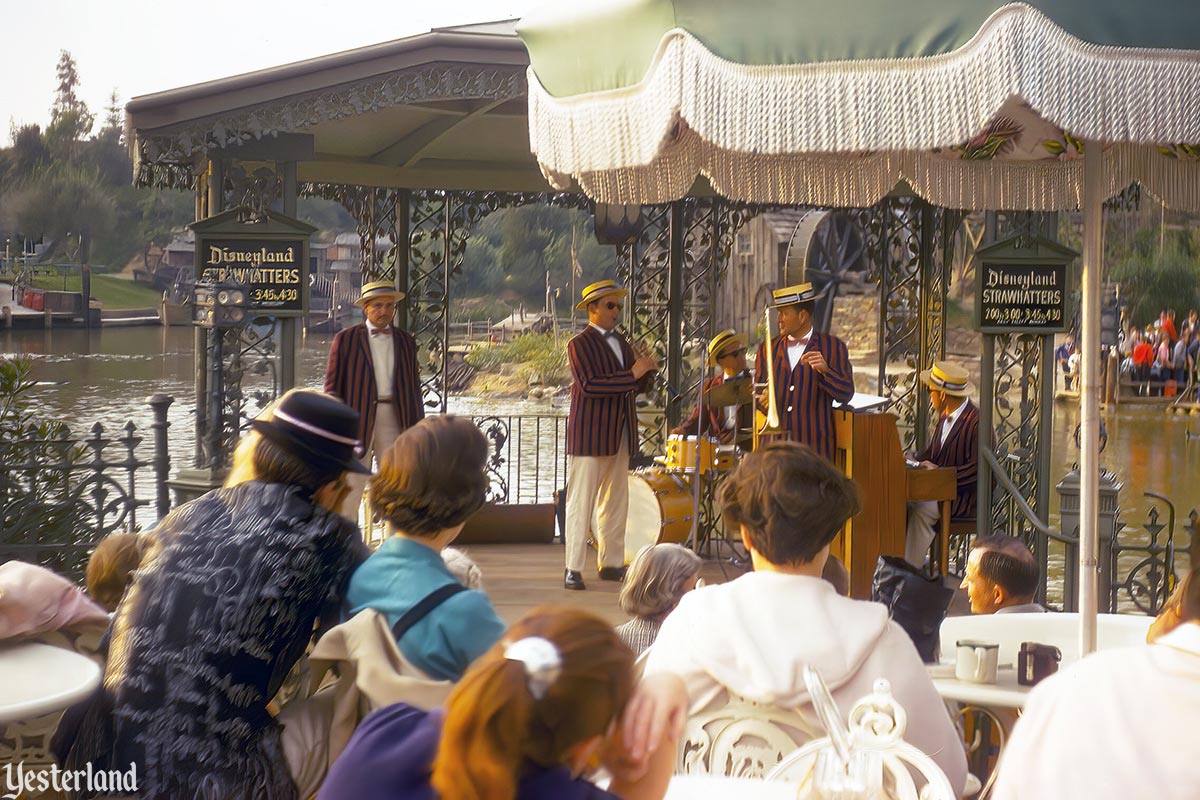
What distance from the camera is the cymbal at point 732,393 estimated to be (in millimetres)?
9047

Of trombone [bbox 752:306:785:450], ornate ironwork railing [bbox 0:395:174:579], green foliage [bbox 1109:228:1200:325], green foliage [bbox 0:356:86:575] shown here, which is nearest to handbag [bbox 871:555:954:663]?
trombone [bbox 752:306:785:450]

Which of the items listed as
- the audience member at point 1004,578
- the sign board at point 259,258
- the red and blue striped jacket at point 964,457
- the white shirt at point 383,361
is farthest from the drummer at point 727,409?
the audience member at point 1004,578

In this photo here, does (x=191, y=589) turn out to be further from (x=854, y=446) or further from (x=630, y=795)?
(x=854, y=446)

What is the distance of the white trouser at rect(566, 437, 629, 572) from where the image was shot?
8242 mm

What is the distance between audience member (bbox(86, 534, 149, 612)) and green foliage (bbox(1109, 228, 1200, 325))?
44823 millimetres

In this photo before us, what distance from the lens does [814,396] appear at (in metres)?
7.66

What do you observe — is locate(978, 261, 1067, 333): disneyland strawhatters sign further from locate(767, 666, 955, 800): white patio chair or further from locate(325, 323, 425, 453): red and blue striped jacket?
locate(767, 666, 955, 800): white patio chair

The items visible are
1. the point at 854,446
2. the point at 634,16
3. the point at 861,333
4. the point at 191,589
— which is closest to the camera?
the point at 191,589

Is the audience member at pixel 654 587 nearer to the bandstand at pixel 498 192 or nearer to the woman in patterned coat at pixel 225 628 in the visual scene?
the bandstand at pixel 498 192

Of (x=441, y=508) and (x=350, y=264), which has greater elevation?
(x=350, y=264)

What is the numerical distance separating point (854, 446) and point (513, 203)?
5431mm

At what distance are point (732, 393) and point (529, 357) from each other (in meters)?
35.5

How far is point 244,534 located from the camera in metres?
2.81

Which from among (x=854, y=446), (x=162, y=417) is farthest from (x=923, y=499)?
(x=162, y=417)
